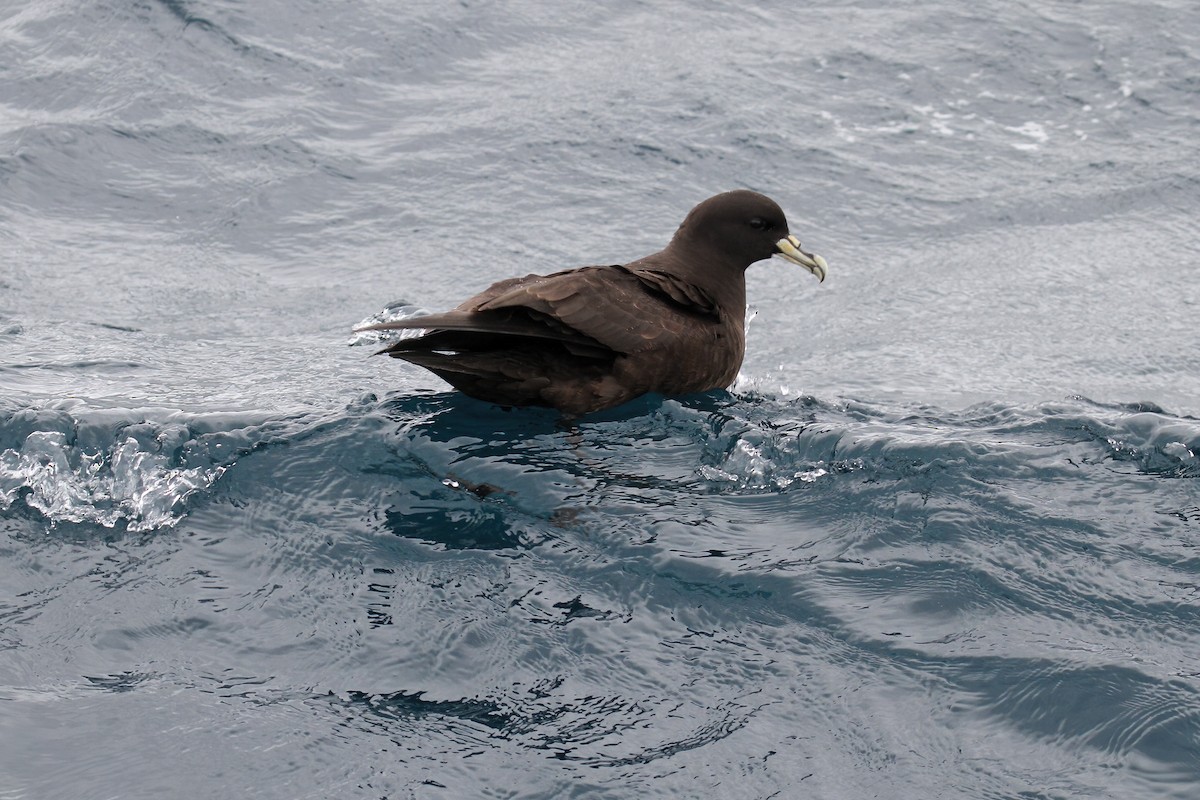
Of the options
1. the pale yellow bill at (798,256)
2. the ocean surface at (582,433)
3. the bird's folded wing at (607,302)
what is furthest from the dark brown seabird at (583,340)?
the pale yellow bill at (798,256)

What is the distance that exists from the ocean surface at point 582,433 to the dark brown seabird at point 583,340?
21 cm

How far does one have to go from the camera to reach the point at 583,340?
6617 millimetres

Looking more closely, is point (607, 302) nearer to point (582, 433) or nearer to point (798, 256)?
point (582, 433)

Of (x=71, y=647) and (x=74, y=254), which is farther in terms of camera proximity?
(x=74, y=254)

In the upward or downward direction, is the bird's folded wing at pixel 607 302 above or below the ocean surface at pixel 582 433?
above

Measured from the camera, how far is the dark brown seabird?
646 centimetres

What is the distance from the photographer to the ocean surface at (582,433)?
470 cm

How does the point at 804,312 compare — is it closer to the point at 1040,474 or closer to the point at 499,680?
the point at 1040,474

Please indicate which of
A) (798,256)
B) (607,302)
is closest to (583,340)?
(607,302)

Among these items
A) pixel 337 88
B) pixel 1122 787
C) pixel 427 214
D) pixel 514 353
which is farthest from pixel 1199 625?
pixel 337 88

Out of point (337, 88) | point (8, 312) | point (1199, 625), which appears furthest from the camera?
point (337, 88)

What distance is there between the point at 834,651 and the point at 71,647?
2.81m

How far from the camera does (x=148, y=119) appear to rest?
1159 centimetres

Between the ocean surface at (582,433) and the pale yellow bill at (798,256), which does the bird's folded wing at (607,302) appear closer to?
the ocean surface at (582,433)
